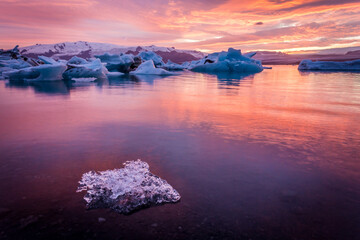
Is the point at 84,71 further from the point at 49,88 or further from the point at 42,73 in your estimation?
the point at 49,88

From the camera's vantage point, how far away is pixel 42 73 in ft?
38.9

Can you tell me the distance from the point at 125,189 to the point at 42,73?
42.2 ft

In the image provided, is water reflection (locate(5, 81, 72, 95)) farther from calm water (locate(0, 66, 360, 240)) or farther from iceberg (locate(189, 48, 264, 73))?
iceberg (locate(189, 48, 264, 73))

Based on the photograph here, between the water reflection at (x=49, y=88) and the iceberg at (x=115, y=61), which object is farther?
the iceberg at (x=115, y=61)

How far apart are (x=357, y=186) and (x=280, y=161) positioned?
1.89 feet

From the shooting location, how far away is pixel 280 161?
6.72 ft

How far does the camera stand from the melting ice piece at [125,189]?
1.43 metres

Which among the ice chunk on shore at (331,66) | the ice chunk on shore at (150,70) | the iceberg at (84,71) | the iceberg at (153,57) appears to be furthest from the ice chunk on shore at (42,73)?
the ice chunk on shore at (331,66)

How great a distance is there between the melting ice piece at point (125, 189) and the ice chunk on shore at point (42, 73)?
11919 millimetres

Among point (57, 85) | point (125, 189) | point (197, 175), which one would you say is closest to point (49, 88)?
point (57, 85)

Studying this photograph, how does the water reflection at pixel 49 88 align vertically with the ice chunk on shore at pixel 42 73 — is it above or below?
below

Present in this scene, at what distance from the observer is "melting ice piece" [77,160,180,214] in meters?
1.43

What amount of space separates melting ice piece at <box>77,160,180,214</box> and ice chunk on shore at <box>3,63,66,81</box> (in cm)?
1192

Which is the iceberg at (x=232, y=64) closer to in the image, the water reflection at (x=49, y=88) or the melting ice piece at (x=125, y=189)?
the water reflection at (x=49, y=88)
